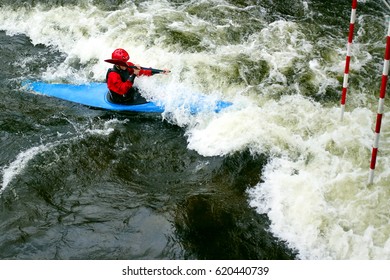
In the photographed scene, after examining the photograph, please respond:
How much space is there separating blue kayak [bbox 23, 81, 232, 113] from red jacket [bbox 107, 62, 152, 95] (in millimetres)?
257

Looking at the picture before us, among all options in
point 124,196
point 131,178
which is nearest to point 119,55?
point 131,178

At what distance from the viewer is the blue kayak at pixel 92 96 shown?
20.2 ft

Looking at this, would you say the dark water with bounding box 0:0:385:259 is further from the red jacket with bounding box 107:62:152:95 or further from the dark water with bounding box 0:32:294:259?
the red jacket with bounding box 107:62:152:95

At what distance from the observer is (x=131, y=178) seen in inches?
199

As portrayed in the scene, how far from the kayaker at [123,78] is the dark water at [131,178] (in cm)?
27

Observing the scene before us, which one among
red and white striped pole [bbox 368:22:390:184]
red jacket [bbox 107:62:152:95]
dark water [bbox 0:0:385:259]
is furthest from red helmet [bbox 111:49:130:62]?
red and white striped pole [bbox 368:22:390:184]

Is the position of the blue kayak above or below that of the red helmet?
Answer: below

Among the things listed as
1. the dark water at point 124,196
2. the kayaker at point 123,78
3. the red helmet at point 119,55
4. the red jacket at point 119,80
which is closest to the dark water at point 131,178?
the dark water at point 124,196

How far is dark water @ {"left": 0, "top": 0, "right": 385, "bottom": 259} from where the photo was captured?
14.0 feet

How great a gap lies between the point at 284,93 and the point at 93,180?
117 inches

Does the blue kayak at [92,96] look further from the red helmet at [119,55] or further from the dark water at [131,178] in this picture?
the red helmet at [119,55]
